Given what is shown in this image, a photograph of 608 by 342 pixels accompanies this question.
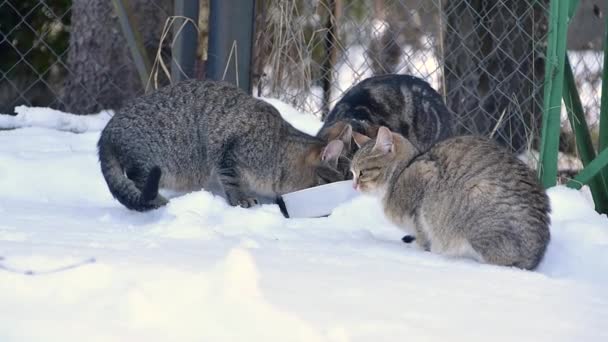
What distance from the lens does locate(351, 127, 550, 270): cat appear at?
3.68m

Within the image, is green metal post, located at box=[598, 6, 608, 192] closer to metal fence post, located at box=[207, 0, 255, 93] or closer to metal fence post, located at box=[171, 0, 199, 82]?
metal fence post, located at box=[207, 0, 255, 93]

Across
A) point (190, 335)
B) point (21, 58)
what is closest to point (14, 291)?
point (190, 335)

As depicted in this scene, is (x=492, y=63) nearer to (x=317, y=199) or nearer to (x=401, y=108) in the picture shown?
(x=401, y=108)

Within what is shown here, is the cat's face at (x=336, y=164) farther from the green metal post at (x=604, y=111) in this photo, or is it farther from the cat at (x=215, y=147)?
the green metal post at (x=604, y=111)

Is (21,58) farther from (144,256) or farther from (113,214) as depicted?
(144,256)

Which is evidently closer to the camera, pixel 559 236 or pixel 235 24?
pixel 559 236

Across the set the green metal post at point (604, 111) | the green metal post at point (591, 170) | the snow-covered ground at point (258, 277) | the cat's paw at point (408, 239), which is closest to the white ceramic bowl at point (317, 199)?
the snow-covered ground at point (258, 277)

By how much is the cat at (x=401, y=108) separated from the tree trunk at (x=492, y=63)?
134 cm

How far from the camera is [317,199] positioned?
15.0ft

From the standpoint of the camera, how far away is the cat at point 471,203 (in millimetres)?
3678

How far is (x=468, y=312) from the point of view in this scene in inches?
109

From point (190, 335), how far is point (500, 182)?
1760 mm

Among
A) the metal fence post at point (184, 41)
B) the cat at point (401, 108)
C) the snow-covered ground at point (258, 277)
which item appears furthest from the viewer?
the metal fence post at point (184, 41)

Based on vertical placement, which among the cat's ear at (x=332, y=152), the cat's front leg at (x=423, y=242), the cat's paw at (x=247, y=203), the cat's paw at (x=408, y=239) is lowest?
the cat's paw at (x=247, y=203)
